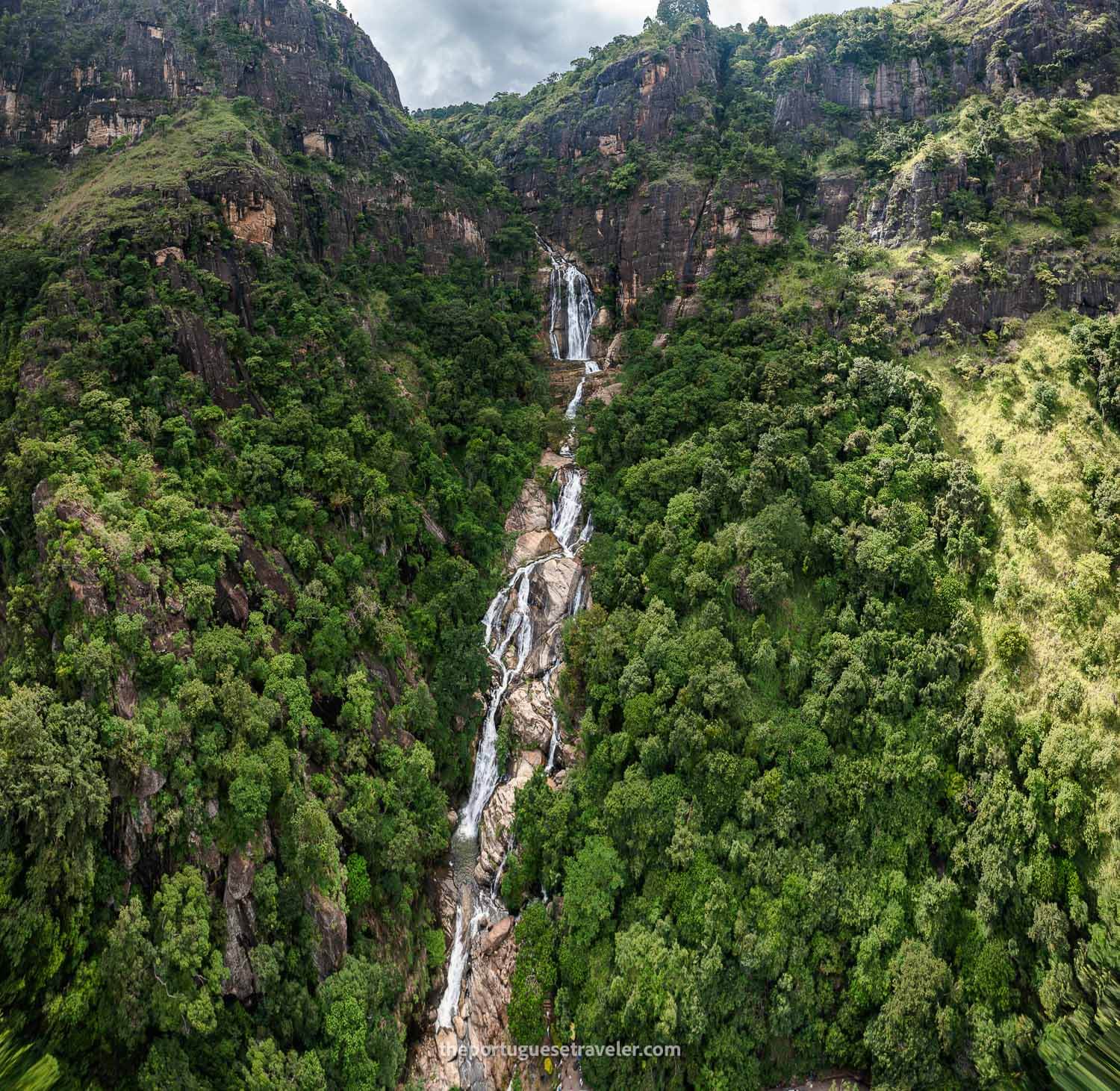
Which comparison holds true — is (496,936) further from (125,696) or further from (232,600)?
(232,600)

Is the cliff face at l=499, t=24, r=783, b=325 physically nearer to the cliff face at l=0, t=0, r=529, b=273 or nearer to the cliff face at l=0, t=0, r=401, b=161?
the cliff face at l=0, t=0, r=529, b=273

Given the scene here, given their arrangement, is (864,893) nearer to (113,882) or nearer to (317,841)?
(317,841)

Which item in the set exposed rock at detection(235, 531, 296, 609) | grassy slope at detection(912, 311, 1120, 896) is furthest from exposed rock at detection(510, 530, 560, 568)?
grassy slope at detection(912, 311, 1120, 896)

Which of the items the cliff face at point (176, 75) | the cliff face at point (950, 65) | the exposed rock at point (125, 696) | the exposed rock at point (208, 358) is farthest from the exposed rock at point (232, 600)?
the cliff face at point (950, 65)

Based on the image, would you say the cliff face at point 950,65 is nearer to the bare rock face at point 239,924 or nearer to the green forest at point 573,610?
the green forest at point 573,610

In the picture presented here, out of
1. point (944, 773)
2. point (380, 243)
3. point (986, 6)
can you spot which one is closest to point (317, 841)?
point (944, 773)

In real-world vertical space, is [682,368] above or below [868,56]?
below
